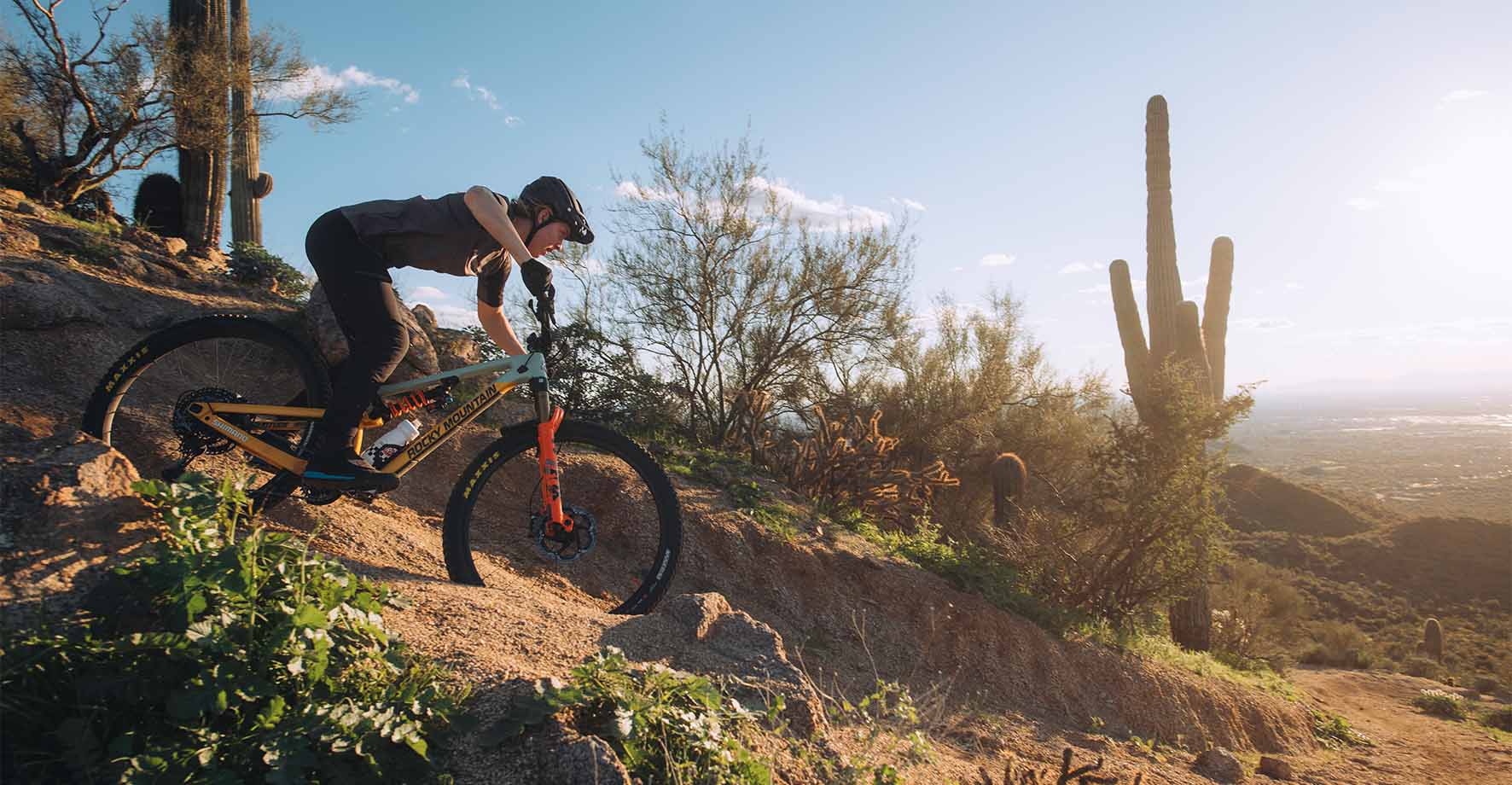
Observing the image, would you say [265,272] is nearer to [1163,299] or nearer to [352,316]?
[352,316]

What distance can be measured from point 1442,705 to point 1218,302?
7.69 metres

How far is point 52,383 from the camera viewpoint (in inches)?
164

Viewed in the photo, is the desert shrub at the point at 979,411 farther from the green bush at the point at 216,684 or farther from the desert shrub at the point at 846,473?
the green bush at the point at 216,684

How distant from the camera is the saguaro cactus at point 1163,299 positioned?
12.7m

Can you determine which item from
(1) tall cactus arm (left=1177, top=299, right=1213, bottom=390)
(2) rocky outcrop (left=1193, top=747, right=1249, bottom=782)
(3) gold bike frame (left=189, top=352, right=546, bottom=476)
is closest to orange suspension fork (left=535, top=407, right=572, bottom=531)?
(3) gold bike frame (left=189, top=352, right=546, bottom=476)

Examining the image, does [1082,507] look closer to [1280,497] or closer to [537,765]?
[537,765]

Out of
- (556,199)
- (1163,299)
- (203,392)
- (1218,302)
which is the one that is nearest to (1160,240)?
(1163,299)

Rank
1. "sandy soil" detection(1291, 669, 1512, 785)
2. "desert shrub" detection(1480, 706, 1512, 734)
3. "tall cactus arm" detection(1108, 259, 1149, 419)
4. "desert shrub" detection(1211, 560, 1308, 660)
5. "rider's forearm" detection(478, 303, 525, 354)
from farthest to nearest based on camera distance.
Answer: "tall cactus arm" detection(1108, 259, 1149, 419)
"desert shrub" detection(1211, 560, 1308, 660)
"desert shrub" detection(1480, 706, 1512, 734)
"sandy soil" detection(1291, 669, 1512, 785)
"rider's forearm" detection(478, 303, 525, 354)

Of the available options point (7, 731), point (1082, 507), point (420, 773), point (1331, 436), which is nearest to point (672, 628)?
point (420, 773)

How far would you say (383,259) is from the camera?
3.43 metres

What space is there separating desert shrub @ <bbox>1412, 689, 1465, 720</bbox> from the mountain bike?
12.9 metres

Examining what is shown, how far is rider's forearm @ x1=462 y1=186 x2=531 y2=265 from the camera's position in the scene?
3215 mm

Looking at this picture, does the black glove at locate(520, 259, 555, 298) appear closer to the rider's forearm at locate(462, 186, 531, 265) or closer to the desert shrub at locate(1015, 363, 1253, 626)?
the rider's forearm at locate(462, 186, 531, 265)

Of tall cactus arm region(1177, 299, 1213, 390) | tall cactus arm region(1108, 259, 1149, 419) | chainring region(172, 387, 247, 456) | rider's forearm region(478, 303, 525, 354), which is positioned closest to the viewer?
chainring region(172, 387, 247, 456)
